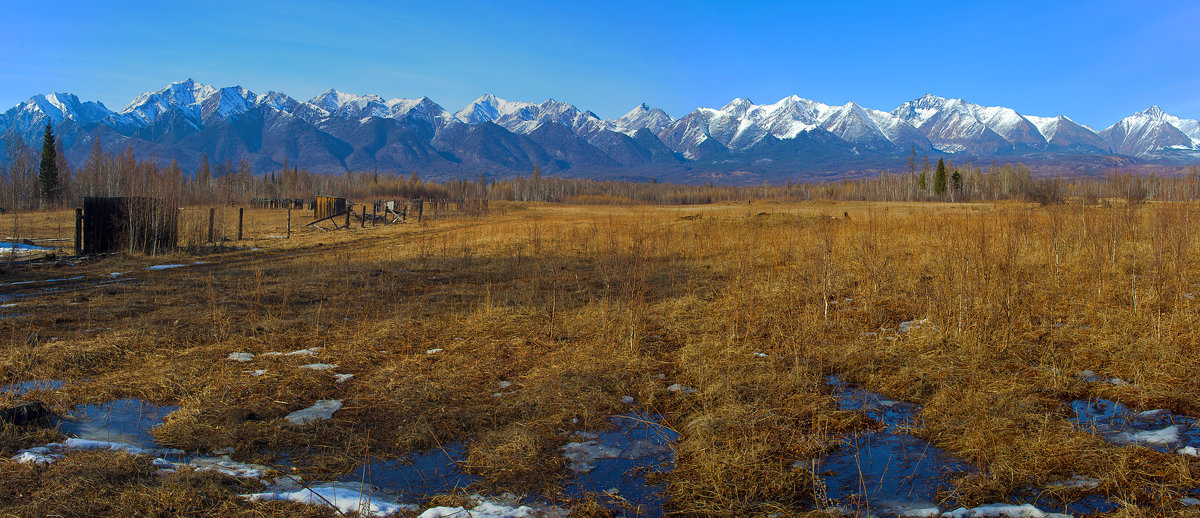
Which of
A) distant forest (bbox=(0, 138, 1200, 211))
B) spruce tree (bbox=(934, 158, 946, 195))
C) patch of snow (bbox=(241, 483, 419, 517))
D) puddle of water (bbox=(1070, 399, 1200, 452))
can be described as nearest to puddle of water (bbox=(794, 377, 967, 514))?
puddle of water (bbox=(1070, 399, 1200, 452))

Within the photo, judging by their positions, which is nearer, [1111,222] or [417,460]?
[417,460]

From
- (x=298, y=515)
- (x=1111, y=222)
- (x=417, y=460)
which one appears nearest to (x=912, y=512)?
(x=417, y=460)

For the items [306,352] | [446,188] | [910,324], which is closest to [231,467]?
[306,352]

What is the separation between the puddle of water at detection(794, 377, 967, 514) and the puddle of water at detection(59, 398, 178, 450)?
209 inches

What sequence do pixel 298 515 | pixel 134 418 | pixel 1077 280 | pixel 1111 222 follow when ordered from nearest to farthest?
pixel 298 515, pixel 134 418, pixel 1077 280, pixel 1111 222

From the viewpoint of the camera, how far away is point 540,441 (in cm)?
523

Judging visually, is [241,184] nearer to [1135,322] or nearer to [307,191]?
[307,191]

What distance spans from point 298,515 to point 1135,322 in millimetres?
9490

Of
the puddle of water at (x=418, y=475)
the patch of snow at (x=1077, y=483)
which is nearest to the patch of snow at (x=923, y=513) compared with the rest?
the patch of snow at (x=1077, y=483)

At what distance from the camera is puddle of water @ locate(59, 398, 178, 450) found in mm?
5293

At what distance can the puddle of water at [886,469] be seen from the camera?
169 inches

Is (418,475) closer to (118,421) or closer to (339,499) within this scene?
(339,499)

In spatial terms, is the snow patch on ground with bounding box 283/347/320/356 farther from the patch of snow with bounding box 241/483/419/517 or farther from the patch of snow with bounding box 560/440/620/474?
the patch of snow with bounding box 560/440/620/474

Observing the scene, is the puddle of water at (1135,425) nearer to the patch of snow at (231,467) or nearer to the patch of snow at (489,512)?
the patch of snow at (489,512)
